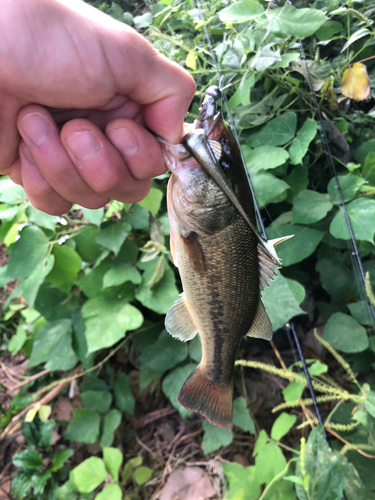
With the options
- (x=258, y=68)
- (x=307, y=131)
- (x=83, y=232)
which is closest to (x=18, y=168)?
(x=83, y=232)

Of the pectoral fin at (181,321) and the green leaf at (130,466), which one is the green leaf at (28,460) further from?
the pectoral fin at (181,321)

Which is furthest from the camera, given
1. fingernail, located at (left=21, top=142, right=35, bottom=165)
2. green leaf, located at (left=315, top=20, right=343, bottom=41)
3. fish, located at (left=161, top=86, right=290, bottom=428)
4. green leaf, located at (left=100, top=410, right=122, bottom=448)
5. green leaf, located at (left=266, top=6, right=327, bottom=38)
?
green leaf, located at (left=100, top=410, right=122, bottom=448)

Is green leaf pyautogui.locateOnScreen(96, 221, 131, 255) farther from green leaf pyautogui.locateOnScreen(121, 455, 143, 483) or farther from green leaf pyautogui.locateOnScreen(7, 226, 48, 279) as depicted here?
green leaf pyautogui.locateOnScreen(121, 455, 143, 483)

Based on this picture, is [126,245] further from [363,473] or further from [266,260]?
[363,473]

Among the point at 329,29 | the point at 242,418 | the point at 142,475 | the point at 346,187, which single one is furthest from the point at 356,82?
the point at 142,475

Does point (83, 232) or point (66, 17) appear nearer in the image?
point (66, 17)

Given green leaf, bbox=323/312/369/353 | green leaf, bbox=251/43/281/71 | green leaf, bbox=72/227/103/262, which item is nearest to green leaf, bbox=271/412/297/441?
green leaf, bbox=323/312/369/353

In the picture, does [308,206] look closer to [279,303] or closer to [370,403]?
[279,303]
